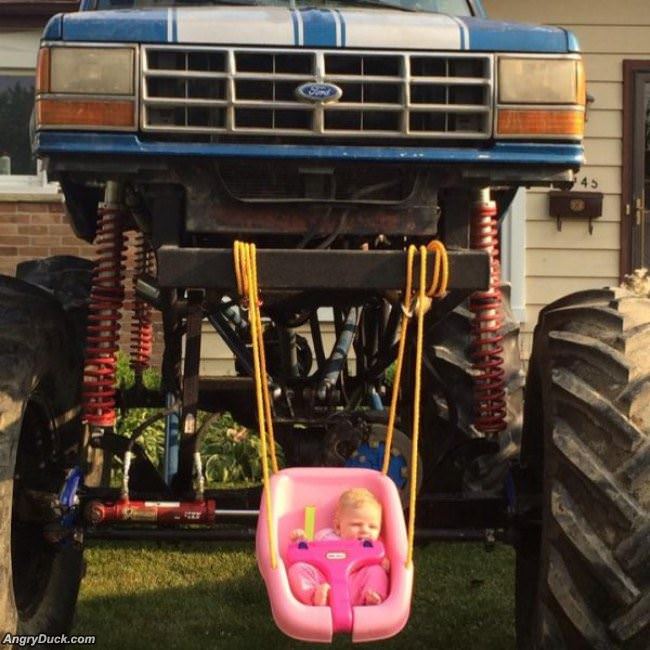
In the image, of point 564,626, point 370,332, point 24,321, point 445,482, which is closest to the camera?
point 564,626

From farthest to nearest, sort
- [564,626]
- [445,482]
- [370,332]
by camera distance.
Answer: [370,332]
[445,482]
[564,626]

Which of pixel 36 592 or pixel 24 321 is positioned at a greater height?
pixel 24 321

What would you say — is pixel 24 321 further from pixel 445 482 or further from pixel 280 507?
pixel 445 482

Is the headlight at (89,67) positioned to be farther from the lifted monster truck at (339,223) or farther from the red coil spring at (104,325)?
the red coil spring at (104,325)

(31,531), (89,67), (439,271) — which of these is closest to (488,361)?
(439,271)

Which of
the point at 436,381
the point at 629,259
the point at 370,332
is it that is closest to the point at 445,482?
the point at 436,381

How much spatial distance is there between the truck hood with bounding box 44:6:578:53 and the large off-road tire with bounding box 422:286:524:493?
1.34 metres

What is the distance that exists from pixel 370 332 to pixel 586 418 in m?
2.01

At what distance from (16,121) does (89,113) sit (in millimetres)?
6953

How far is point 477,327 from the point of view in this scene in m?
3.91

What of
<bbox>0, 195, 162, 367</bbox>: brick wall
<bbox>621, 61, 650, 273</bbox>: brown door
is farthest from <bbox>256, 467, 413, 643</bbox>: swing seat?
<bbox>621, 61, 650, 273</bbox>: brown door

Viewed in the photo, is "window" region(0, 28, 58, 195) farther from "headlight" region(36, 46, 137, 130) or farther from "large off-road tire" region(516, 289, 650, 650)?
"large off-road tire" region(516, 289, 650, 650)

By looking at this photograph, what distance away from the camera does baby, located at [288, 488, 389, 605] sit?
9.57 feet

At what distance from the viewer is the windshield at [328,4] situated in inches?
169
